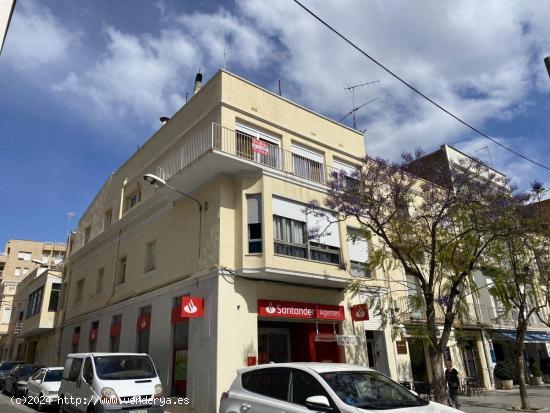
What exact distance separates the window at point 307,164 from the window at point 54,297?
21.7 metres

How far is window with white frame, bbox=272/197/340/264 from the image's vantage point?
15352 millimetres

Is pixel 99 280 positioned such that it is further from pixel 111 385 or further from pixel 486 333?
pixel 486 333

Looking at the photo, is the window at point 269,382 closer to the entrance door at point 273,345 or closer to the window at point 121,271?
the entrance door at point 273,345

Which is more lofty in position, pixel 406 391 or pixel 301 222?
pixel 301 222

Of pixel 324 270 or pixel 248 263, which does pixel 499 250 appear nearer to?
pixel 324 270

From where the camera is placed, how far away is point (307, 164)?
18.2 meters

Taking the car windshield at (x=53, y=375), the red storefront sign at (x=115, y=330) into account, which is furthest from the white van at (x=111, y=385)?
the red storefront sign at (x=115, y=330)

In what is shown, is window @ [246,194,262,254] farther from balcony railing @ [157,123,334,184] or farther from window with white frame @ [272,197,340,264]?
balcony railing @ [157,123,334,184]

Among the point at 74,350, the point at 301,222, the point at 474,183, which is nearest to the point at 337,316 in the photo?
the point at 301,222

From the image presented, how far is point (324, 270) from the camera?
51.4ft

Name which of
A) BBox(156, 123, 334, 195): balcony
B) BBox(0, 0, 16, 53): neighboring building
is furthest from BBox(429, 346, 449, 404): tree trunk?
BBox(0, 0, 16, 53): neighboring building

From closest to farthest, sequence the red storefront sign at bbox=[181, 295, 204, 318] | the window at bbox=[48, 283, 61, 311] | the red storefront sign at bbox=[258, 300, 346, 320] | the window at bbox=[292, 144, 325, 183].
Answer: the red storefront sign at bbox=[181, 295, 204, 318] → the red storefront sign at bbox=[258, 300, 346, 320] → the window at bbox=[292, 144, 325, 183] → the window at bbox=[48, 283, 61, 311]

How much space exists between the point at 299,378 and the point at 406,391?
5.22 feet

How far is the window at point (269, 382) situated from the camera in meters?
6.49
